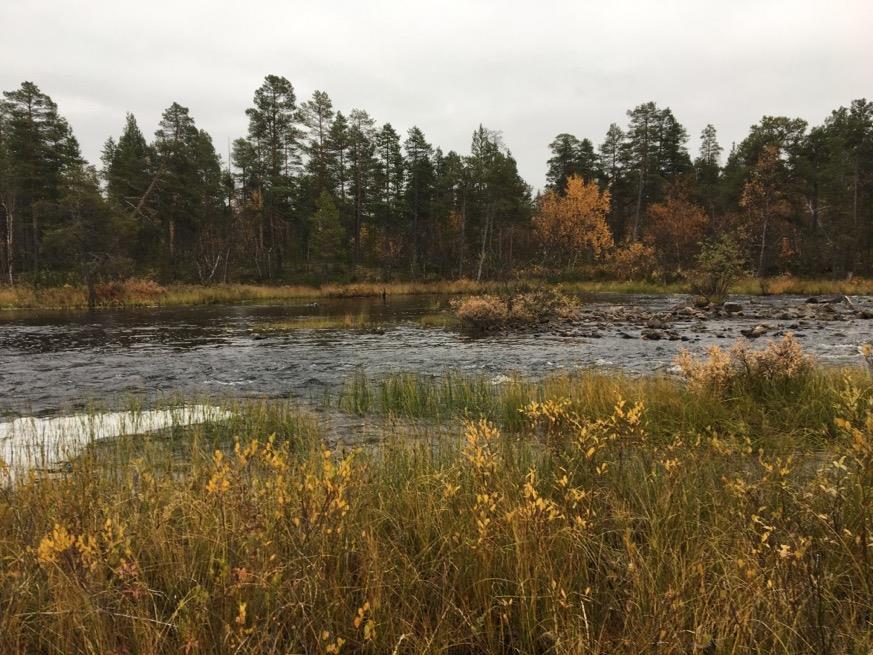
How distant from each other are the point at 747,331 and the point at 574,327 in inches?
242

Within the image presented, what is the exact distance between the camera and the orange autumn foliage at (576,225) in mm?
60781

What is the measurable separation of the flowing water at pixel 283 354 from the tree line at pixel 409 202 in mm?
28667

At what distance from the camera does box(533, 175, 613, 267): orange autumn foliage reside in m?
60.8

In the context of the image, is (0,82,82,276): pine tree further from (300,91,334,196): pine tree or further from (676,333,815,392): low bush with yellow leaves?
(676,333,815,392): low bush with yellow leaves

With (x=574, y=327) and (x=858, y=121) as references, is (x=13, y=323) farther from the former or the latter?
(x=858, y=121)

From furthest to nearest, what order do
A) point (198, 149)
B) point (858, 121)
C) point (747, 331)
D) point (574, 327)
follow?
point (198, 149)
point (858, 121)
point (574, 327)
point (747, 331)

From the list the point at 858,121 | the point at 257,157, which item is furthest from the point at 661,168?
the point at 257,157

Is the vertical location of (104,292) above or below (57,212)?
below

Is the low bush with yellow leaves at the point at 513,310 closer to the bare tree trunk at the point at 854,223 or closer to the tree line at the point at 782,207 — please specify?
the tree line at the point at 782,207

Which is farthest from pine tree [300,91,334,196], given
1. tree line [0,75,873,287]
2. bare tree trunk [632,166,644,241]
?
bare tree trunk [632,166,644,241]

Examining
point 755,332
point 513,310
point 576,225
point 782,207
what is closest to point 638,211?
point 576,225

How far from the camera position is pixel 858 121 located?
49.6m

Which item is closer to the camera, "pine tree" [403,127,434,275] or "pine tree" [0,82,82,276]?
"pine tree" [0,82,82,276]

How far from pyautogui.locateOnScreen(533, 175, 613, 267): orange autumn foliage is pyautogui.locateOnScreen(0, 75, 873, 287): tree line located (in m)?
0.18
